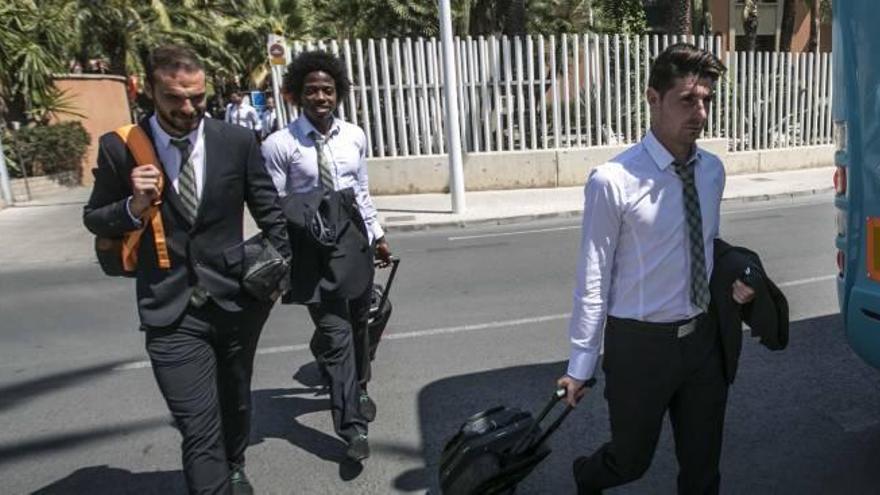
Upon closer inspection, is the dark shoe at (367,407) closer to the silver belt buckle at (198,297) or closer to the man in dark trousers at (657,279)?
the silver belt buckle at (198,297)

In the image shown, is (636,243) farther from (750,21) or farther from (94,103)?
→ (750,21)

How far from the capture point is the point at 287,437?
3.80 m

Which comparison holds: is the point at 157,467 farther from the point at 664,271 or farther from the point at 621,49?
the point at 621,49

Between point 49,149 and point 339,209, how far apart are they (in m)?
13.7

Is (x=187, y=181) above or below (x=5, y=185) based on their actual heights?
above

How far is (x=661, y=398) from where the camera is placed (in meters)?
2.32

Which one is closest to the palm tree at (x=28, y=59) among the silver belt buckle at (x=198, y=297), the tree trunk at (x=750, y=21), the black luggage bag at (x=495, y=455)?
the silver belt buckle at (x=198, y=297)

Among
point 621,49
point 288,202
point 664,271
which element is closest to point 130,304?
point 288,202

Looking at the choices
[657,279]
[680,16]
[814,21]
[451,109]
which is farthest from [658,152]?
[814,21]

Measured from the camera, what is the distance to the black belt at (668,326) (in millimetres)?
2289

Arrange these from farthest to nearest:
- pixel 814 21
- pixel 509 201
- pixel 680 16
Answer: pixel 814 21 → pixel 680 16 → pixel 509 201

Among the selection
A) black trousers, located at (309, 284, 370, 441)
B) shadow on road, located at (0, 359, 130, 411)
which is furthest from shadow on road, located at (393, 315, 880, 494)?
shadow on road, located at (0, 359, 130, 411)

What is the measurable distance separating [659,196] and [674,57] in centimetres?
42

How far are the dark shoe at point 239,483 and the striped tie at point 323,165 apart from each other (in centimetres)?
133
